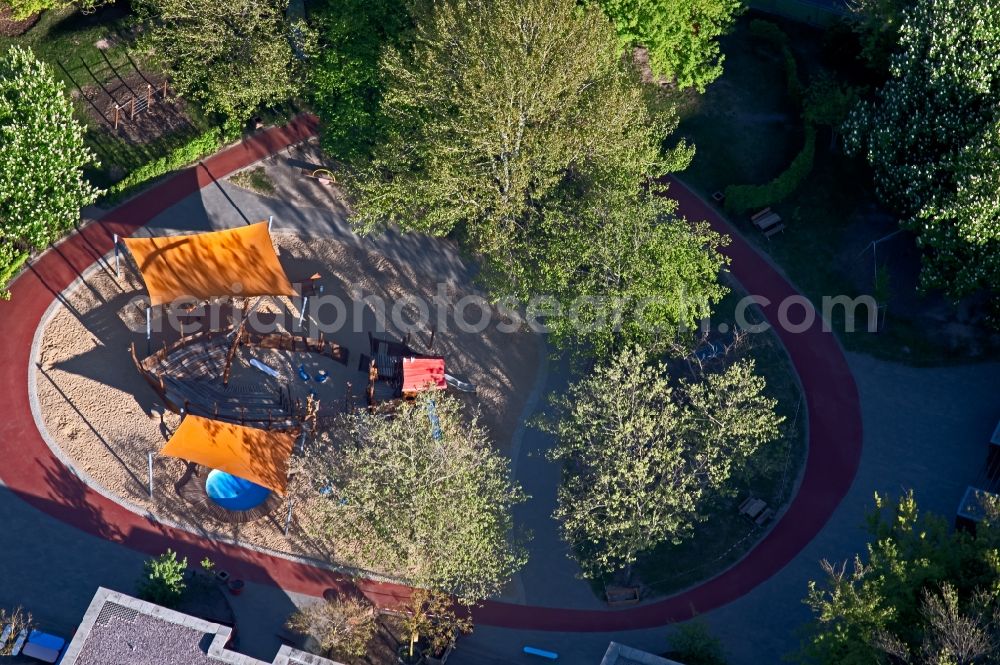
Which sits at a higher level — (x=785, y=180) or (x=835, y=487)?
(x=785, y=180)

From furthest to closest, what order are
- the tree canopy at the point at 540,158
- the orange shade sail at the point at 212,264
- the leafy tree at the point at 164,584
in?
the orange shade sail at the point at 212,264 → the tree canopy at the point at 540,158 → the leafy tree at the point at 164,584

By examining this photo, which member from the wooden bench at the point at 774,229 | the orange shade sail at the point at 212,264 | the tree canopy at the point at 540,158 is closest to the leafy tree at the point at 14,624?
the orange shade sail at the point at 212,264

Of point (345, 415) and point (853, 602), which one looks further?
point (345, 415)

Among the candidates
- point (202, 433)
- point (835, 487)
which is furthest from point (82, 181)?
point (835, 487)

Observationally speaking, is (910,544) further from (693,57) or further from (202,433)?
(202,433)

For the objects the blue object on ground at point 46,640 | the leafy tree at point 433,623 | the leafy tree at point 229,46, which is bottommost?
the blue object on ground at point 46,640

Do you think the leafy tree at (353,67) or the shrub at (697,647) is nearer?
the shrub at (697,647)

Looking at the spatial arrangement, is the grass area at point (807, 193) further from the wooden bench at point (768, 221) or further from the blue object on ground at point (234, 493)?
the blue object on ground at point (234, 493)

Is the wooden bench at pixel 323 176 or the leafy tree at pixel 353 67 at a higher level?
the leafy tree at pixel 353 67
